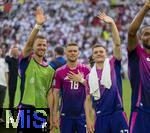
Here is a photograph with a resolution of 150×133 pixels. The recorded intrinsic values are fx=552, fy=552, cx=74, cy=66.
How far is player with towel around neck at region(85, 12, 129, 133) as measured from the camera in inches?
326

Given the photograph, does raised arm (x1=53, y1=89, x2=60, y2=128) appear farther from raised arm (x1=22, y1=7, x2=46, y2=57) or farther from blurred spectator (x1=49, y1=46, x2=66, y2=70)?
blurred spectator (x1=49, y1=46, x2=66, y2=70)

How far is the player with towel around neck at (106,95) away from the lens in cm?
827

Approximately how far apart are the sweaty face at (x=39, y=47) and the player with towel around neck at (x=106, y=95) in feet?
A: 2.87

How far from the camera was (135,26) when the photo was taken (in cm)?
689

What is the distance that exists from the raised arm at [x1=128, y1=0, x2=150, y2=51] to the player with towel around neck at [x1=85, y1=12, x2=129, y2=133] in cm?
101

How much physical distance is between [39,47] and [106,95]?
142 centimetres

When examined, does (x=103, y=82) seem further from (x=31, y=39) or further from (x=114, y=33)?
(x=31, y=39)

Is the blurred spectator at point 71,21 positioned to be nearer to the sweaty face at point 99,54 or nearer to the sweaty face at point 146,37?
the sweaty face at point 99,54

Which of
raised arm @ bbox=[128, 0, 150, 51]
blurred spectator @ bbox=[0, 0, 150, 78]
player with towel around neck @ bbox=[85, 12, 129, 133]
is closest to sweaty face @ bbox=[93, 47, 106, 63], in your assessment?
player with towel around neck @ bbox=[85, 12, 129, 133]

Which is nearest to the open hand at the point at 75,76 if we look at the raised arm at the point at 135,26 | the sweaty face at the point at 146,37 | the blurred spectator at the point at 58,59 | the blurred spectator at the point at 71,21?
the raised arm at the point at 135,26

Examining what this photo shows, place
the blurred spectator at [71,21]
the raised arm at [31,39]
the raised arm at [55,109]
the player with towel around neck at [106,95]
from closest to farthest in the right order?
the player with towel around neck at [106,95] → the raised arm at [31,39] → the raised arm at [55,109] → the blurred spectator at [71,21]

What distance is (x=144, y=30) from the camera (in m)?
7.10

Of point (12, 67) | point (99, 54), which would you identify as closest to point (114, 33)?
point (99, 54)

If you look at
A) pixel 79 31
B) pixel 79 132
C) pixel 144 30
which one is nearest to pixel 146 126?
pixel 144 30
